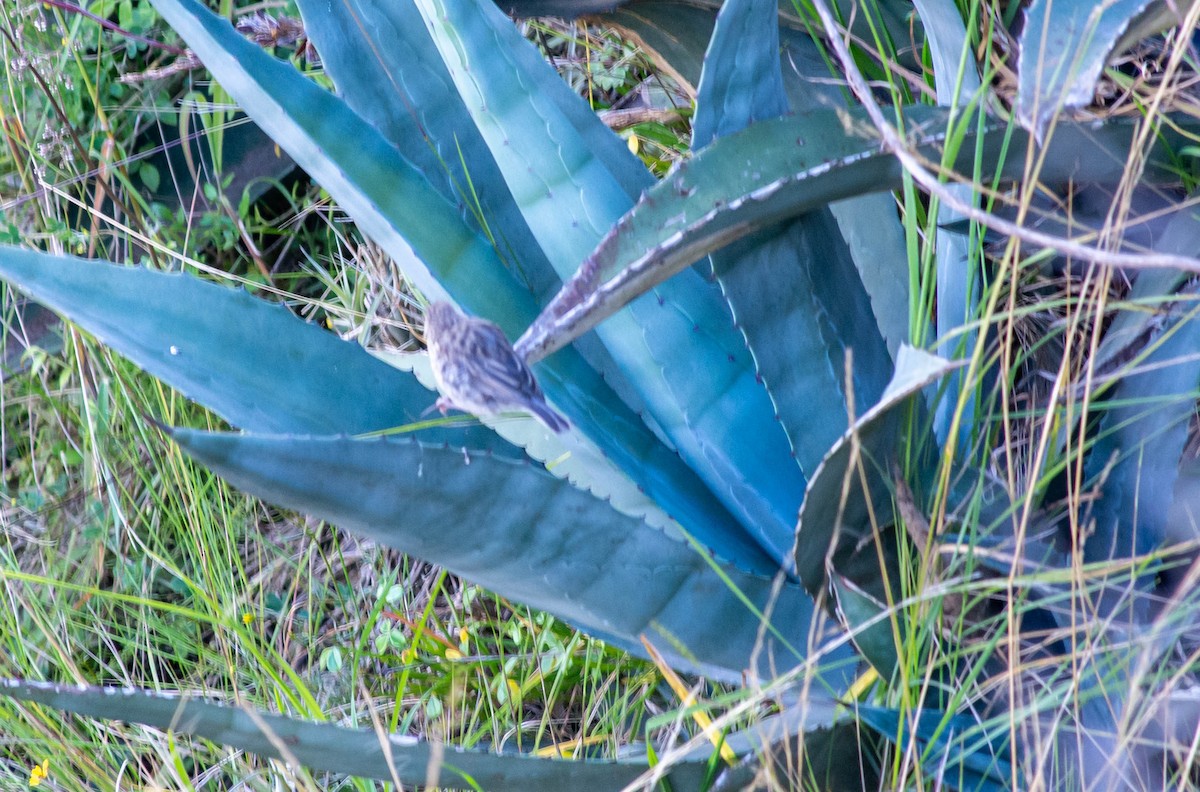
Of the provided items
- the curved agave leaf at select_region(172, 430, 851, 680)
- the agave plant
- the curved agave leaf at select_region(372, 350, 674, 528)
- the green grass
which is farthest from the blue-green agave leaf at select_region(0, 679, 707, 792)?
the green grass

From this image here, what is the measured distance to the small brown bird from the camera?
152 centimetres

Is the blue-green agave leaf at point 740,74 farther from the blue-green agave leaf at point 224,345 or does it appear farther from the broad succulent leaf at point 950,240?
the blue-green agave leaf at point 224,345

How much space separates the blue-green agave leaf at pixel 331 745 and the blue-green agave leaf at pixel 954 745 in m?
0.25

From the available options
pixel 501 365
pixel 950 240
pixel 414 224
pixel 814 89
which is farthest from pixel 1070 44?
pixel 501 365

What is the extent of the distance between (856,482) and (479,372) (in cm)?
70

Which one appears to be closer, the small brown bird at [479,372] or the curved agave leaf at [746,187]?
the curved agave leaf at [746,187]

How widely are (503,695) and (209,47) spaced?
3.59ft

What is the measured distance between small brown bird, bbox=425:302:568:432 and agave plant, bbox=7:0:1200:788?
5 centimetres

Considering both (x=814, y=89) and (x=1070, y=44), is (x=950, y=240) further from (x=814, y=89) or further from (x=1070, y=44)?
(x=1070, y=44)

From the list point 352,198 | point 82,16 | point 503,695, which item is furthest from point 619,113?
point 82,16

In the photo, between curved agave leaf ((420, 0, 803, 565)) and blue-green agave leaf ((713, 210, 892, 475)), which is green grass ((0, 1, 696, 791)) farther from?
blue-green agave leaf ((713, 210, 892, 475))

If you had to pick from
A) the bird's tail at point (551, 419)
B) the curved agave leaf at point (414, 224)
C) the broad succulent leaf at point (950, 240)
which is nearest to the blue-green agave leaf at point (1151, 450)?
the broad succulent leaf at point (950, 240)

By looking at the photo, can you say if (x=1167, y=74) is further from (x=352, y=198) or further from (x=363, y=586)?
(x=363, y=586)

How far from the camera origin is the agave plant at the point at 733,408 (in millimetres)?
1098
